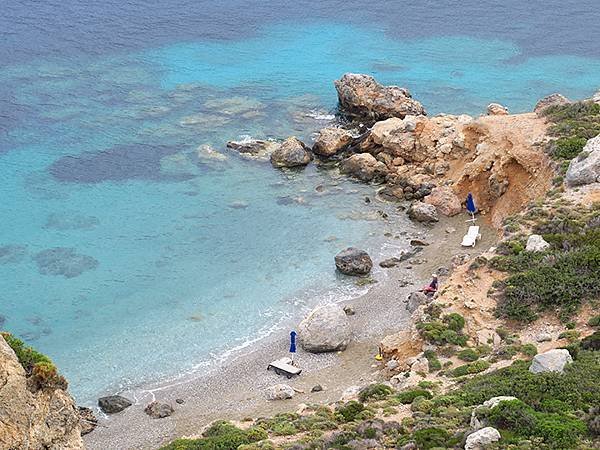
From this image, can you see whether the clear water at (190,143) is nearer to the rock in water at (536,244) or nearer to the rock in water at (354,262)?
the rock in water at (354,262)

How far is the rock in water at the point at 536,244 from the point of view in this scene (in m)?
46.2

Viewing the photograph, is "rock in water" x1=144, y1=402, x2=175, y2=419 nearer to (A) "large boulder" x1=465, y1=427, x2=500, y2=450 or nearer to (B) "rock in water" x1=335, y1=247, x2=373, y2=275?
(B) "rock in water" x1=335, y1=247, x2=373, y2=275

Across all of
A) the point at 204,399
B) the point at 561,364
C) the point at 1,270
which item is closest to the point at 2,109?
the point at 1,270

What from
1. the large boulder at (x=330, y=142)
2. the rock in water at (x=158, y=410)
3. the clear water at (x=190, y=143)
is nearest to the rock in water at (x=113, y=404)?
the rock in water at (x=158, y=410)

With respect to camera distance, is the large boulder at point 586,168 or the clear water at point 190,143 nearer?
the large boulder at point 586,168

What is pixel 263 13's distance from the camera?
11331cm

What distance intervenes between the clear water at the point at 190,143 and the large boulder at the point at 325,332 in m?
3.98

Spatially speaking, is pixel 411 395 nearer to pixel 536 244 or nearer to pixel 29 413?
pixel 536 244

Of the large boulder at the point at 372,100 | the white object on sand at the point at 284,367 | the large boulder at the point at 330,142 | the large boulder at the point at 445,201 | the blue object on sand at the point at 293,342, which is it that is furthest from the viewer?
the large boulder at the point at 372,100

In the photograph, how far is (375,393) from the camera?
1508 inches

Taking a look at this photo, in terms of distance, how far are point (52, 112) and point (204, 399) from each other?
155 ft

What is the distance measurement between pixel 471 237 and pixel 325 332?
1537 centimetres

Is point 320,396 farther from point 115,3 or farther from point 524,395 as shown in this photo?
point 115,3

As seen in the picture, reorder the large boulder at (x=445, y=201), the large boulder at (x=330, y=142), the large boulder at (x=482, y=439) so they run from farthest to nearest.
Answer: the large boulder at (x=330, y=142) → the large boulder at (x=445, y=201) → the large boulder at (x=482, y=439)
